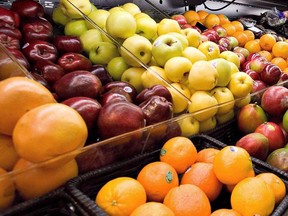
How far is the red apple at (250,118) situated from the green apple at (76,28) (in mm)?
816

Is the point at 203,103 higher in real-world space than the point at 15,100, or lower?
lower

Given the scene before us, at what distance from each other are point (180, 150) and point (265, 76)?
0.99m

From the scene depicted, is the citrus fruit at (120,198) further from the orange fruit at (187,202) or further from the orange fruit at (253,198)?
the orange fruit at (253,198)

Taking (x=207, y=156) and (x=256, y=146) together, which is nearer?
(x=207, y=156)

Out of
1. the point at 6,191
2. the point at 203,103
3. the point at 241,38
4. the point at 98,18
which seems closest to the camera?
the point at 6,191

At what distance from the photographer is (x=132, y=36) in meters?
1.35

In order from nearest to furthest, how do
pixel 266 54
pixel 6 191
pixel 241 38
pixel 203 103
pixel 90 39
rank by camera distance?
pixel 6 191, pixel 203 103, pixel 90 39, pixel 266 54, pixel 241 38

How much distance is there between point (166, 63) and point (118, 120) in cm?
51

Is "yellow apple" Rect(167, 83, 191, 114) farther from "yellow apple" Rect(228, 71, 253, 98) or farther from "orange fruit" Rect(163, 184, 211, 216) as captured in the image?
"orange fruit" Rect(163, 184, 211, 216)

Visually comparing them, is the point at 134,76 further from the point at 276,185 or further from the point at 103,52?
the point at 276,185

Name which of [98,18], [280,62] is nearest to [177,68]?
[98,18]

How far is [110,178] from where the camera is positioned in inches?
30.8

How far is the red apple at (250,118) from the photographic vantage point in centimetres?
126

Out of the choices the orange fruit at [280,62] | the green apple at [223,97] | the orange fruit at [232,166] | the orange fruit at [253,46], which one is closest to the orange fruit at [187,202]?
the orange fruit at [232,166]
